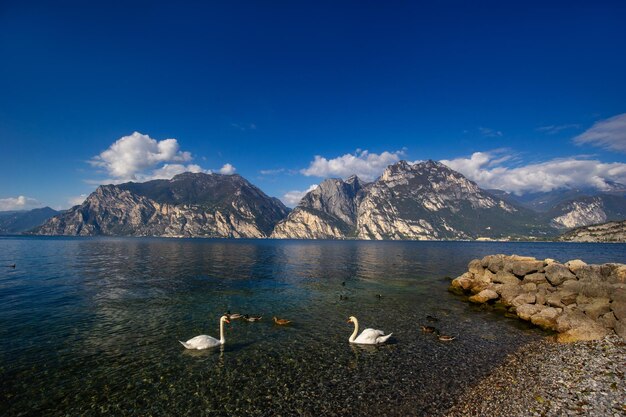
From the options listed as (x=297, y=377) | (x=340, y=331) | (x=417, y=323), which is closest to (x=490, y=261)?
(x=417, y=323)

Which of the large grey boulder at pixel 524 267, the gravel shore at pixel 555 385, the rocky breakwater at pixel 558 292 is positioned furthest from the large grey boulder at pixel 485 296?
the gravel shore at pixel 555 385

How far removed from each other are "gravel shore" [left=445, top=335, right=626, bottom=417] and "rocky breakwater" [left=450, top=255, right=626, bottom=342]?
329 centimetres

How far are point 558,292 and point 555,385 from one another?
18.8m

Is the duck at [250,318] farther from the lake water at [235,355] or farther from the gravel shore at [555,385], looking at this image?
the gravel shore at [555,385]

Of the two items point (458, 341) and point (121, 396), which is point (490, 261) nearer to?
point (458, 341)

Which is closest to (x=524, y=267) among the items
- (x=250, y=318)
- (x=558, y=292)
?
(x=558, y=292)

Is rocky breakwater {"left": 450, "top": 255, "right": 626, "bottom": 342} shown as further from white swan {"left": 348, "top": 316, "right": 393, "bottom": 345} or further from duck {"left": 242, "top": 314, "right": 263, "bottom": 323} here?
duck {"left": 242, "top": 314, "right": 263, "bottom": 323}

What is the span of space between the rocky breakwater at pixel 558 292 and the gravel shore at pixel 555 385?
329 centimetres

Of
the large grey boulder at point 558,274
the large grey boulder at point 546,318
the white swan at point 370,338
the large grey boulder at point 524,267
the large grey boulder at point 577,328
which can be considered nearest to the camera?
the white swan at point 370,338

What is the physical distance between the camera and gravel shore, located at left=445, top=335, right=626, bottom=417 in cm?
1266

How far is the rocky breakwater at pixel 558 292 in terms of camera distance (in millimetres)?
23047

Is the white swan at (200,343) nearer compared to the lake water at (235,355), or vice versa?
the lake water at (235,355)

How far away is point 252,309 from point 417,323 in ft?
52.5

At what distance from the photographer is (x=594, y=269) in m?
32.8
